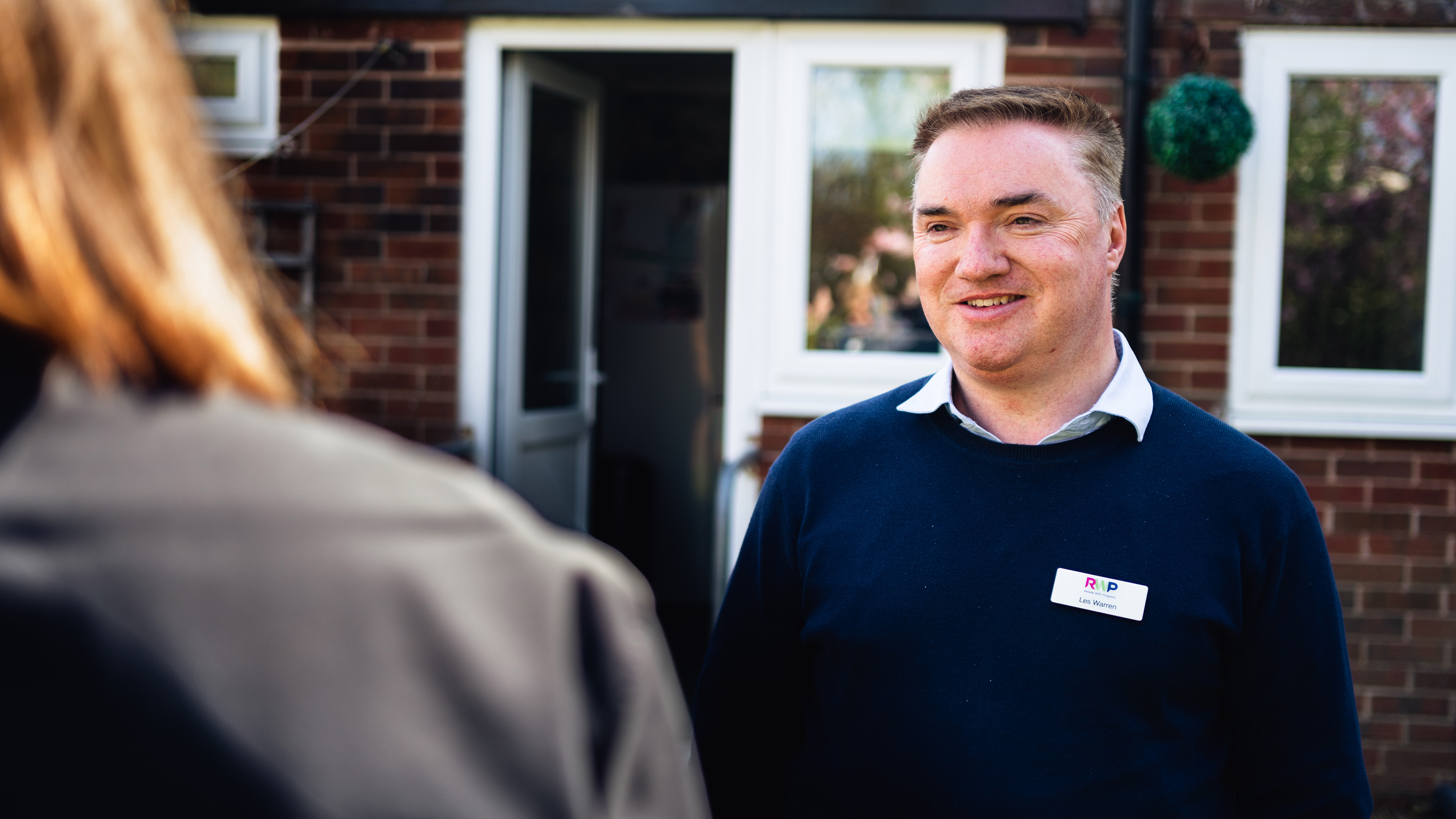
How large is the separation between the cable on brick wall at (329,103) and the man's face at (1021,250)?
2.55m

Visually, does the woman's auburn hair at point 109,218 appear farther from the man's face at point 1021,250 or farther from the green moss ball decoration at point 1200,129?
the green moss ball decoration at point 1200,129

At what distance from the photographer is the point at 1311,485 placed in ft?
11.5

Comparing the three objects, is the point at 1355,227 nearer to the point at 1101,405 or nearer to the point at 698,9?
the point at 698,9

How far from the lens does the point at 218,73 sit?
3.74m

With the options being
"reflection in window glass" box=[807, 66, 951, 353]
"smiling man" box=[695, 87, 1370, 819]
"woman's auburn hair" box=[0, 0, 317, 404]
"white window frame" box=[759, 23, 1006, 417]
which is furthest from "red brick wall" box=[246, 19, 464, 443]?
"woman's auburn hair" box=[0, 0, 317, 404]

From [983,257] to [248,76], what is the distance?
119 inches

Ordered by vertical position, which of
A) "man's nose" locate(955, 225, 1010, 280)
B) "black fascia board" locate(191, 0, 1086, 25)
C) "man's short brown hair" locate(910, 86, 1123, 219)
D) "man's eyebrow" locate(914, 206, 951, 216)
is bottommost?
"man's nose" locate(955, 225, 1010, 280)

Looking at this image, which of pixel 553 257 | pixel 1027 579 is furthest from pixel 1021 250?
pixel 553 257

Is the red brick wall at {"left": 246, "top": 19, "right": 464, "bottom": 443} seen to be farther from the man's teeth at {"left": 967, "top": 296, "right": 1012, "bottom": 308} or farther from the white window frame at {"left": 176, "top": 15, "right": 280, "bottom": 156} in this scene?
the man's teeth at {"left": 967, "top": 296, "right": 1012, "bottom": 308}

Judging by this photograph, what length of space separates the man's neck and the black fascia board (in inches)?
85.2

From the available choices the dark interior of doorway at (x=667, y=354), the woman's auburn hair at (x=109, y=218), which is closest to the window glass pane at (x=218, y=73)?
the dark interior of doorway at (x=667, y=354)

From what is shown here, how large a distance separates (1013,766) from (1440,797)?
112 inches

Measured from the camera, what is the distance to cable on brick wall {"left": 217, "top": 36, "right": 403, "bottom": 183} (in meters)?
3.63

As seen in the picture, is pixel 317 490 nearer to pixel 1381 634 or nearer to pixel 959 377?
pixel 959 377
